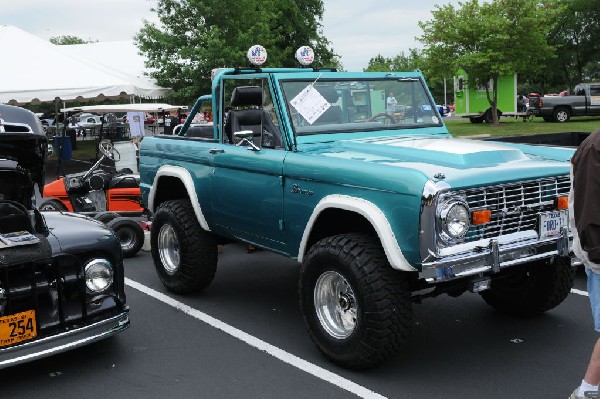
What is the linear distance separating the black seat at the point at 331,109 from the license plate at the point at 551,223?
1.88m

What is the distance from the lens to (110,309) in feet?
14.4

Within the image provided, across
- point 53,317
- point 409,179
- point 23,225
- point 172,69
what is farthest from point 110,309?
point 172,69

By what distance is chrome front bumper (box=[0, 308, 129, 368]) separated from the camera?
387 centimetres

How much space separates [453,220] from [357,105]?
1999 millimetres

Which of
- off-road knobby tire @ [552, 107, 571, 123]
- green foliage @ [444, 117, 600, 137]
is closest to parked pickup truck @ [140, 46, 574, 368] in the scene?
green foliage @ [444, 117, 600, 137]

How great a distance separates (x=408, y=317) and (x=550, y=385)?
0.99m

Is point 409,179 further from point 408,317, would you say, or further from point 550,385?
point 550,385

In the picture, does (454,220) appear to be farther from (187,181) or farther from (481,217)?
(187,181)

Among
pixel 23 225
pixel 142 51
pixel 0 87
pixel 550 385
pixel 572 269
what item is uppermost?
pixel 142 51

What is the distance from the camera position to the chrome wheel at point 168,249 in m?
6.20

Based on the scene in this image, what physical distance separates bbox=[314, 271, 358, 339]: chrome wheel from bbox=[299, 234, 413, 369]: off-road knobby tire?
83 millimetres

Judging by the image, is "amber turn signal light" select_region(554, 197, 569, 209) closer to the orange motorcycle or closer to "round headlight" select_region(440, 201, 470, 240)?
"round headlight" select_region(440, 201, 470, 240)

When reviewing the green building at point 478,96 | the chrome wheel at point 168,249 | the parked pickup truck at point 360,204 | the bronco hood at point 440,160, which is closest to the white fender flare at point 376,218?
the parked pickup truck at point 360,204

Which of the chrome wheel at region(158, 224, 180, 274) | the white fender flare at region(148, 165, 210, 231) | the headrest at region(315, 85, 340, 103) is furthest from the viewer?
the chrome wheel at region(158, 224, 180, 274)
